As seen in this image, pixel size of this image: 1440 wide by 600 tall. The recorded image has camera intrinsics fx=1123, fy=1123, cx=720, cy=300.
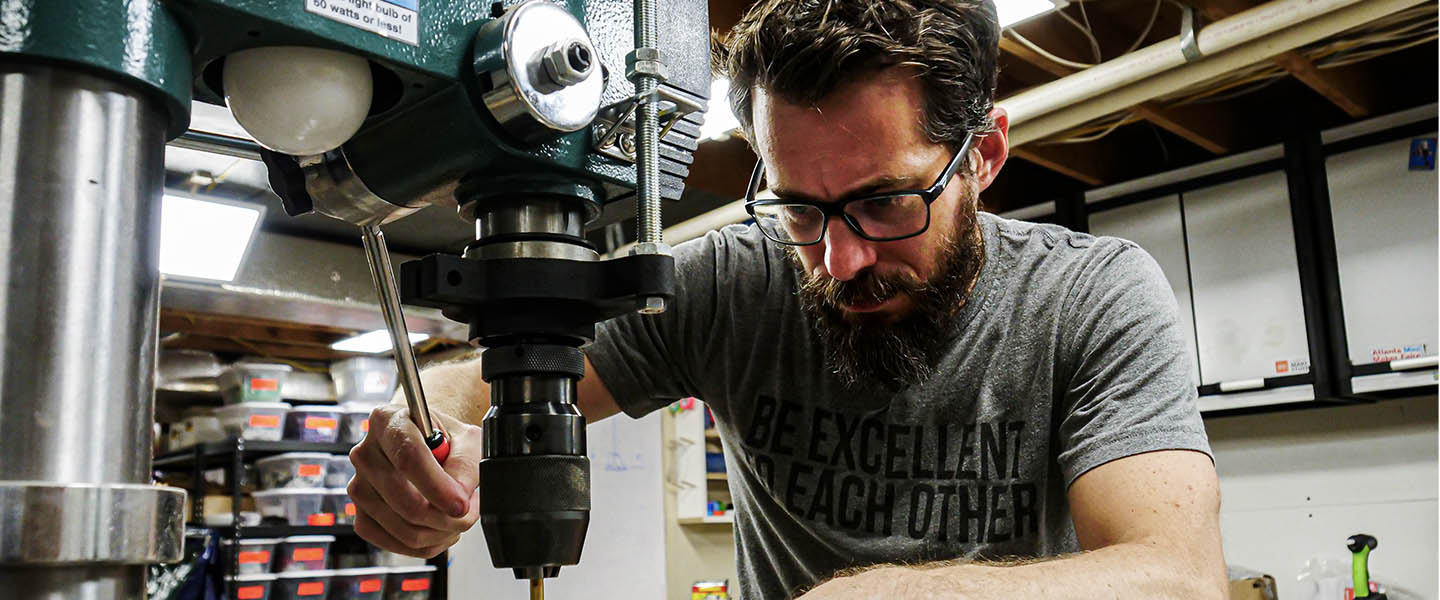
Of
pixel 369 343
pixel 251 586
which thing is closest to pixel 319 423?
pixel 369 343

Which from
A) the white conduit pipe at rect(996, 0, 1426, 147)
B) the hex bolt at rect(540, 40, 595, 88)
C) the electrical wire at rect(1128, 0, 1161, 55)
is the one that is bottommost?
the hex bolt at rect(540, 40, 595, 88)

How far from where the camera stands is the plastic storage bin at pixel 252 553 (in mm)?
4555

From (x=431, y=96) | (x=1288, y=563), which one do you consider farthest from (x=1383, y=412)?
(x=431, y=96)

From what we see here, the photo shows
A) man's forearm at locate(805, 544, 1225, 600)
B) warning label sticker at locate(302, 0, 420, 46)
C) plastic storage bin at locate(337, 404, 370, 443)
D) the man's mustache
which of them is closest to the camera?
warning label sticker at locate(302, 0, 420, 46)

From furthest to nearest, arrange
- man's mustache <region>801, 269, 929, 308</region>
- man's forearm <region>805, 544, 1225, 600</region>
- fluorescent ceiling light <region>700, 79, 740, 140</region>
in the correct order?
1. fluorescent ceiling light <region>700, 79, 740, 140</region>
2. man's mustache <region>801, 269, 929, 308</region>
3. man's forearm <region>805, 544, 1225, 600</region>

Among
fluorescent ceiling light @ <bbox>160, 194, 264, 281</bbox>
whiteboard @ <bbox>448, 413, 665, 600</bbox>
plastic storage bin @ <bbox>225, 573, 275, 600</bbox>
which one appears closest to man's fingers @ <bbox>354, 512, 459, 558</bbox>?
fluorescent ceiling light @ <bbox>160, 194, 264, 281</bbox>

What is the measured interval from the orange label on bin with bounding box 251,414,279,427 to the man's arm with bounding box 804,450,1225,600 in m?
4.49

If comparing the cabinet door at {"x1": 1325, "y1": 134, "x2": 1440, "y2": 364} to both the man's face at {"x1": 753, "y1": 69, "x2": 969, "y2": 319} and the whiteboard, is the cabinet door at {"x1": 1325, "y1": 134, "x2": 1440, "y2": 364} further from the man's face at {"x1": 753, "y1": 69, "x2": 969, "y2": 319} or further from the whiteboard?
the whiteboard

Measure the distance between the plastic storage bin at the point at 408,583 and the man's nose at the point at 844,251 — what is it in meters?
4.24

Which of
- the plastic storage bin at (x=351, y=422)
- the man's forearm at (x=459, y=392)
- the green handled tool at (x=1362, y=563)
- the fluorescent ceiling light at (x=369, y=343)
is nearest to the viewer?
the man's forearm at (x=459, y=392)

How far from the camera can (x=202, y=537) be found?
4.38 metres

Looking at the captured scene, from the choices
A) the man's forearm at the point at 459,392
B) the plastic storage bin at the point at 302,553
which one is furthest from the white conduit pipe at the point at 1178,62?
the plastic storage bin at the point at 302,553

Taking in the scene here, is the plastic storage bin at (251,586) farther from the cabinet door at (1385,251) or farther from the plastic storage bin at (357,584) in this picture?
the cabinet door at (1385,251)

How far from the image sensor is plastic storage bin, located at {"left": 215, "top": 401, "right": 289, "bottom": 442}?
191 inches
